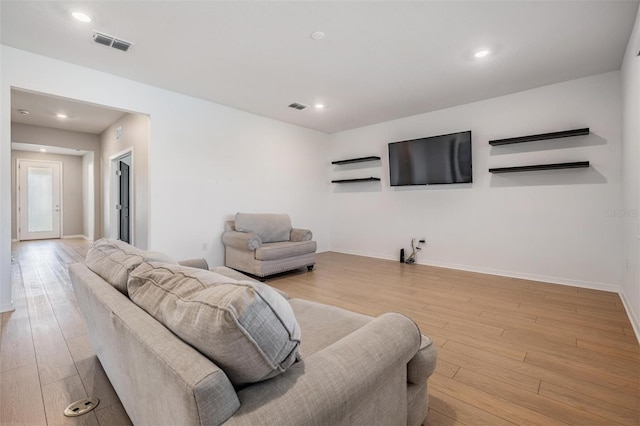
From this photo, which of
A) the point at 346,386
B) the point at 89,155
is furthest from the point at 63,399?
the point at 89,155

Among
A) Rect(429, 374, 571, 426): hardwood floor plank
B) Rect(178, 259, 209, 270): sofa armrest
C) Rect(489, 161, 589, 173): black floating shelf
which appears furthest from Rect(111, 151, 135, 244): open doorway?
Rect(489, 161, 589, 173): black floating shelf

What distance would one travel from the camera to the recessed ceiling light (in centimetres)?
246

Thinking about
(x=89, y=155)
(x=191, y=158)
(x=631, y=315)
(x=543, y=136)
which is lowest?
(x=631, y=315)

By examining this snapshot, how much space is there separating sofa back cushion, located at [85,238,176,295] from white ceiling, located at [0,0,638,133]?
195cm

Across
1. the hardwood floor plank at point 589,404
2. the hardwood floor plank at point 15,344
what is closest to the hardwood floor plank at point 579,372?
the hardwood floor plank at point 589,404

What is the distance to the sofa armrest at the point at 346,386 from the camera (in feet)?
2.38

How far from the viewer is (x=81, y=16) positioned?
249 cm

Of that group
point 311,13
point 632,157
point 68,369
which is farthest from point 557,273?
point 68,369

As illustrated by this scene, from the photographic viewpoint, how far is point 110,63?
11.0 ft

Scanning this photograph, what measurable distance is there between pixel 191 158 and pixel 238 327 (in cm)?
421

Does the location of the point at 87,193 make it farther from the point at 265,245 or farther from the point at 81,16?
the point at 81,16

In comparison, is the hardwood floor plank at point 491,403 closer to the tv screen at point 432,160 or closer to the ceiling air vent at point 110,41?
the tv screen at point 432,160

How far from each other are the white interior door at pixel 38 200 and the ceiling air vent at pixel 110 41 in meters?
7.75

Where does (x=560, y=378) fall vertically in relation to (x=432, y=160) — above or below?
below
